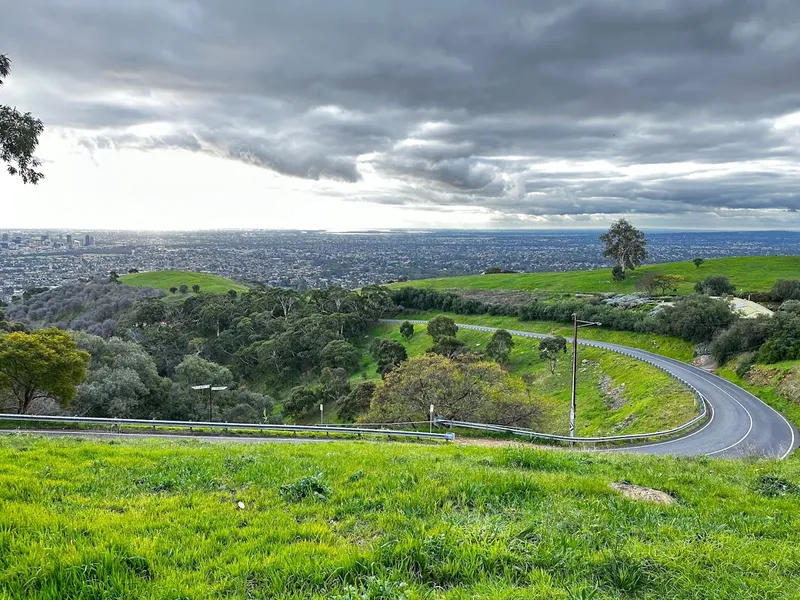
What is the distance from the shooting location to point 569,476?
830 cm

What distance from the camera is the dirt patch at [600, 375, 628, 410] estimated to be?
40.0 m

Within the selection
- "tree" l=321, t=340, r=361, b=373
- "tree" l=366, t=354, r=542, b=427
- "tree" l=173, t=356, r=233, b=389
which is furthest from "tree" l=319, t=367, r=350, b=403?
"tree" l=366, t=354, r=542, b=427

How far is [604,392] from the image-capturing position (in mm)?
43844

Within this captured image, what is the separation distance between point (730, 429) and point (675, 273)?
269ft

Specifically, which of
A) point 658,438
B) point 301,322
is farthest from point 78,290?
point 658,438

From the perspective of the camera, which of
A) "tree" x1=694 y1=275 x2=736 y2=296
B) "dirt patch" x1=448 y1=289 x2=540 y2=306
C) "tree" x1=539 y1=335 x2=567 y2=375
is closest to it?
"tree" x1=539 y1=335 x2=567 y2=375

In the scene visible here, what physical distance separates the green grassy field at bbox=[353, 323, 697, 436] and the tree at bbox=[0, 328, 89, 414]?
102 feet

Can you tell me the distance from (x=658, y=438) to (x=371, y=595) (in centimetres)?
2814

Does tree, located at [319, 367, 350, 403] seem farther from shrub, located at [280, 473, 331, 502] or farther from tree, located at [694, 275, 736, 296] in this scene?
tree, located at [694, 275, 736, 296]

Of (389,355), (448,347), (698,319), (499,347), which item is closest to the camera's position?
(698,319)

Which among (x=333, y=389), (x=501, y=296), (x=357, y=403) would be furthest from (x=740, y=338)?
(x=501, y=296)

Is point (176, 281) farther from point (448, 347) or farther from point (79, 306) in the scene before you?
point (448, 347)

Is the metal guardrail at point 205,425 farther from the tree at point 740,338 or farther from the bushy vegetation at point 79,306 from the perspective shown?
the bushy vegetation at point 79,306

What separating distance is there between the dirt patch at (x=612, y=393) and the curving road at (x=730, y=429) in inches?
202
